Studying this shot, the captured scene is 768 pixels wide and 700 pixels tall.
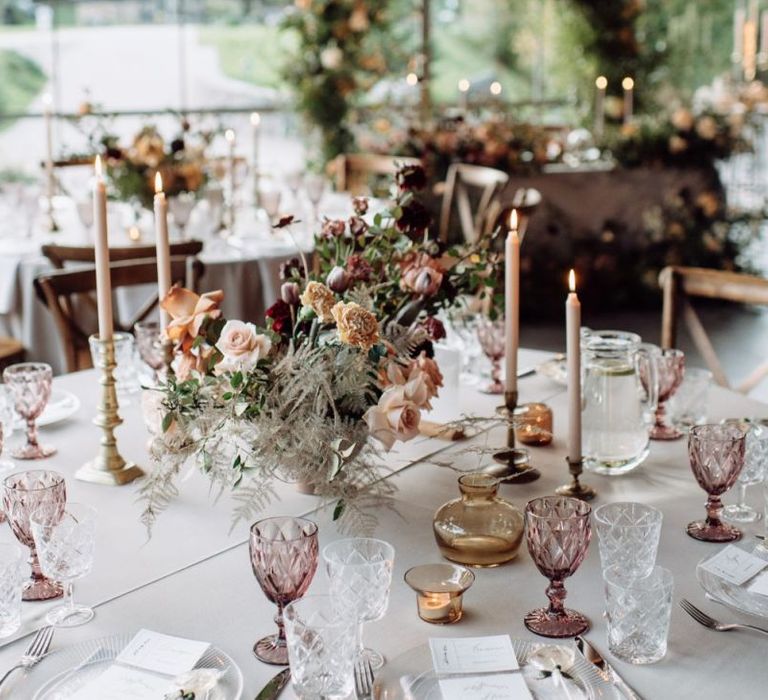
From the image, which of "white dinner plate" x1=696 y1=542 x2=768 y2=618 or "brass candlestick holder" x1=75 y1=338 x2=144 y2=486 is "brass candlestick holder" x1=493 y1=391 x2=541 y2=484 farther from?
"brass candlestick holder" x1=75 y1=338 x2=144 y2=486

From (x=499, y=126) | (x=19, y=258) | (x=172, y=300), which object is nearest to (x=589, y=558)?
(x=172, y=300)

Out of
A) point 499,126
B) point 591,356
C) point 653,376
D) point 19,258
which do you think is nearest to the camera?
point 591,356

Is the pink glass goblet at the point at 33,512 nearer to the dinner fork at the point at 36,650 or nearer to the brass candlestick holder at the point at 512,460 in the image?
the dinner fork at the point at 36,650

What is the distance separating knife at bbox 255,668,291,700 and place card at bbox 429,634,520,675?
0.52 ft

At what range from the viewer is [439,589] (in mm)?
1313

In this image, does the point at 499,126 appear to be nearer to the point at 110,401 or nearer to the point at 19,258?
the point at 19,258

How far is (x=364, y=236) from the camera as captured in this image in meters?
1.77

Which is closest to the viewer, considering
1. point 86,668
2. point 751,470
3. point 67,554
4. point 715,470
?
point 86,668

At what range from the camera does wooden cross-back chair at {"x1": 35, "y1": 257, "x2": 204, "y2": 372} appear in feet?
8.71

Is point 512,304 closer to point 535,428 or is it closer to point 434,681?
point 535,428

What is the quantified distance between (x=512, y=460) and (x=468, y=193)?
13.2 feet

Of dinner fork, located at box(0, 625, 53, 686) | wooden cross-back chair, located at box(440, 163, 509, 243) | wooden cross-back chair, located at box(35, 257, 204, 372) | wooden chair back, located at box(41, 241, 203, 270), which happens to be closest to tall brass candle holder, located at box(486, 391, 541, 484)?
dinner fork, located at box(0, 625, 53, 686)

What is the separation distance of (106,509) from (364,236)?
0.57 meters

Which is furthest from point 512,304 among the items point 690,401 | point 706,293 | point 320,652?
point 706,293
